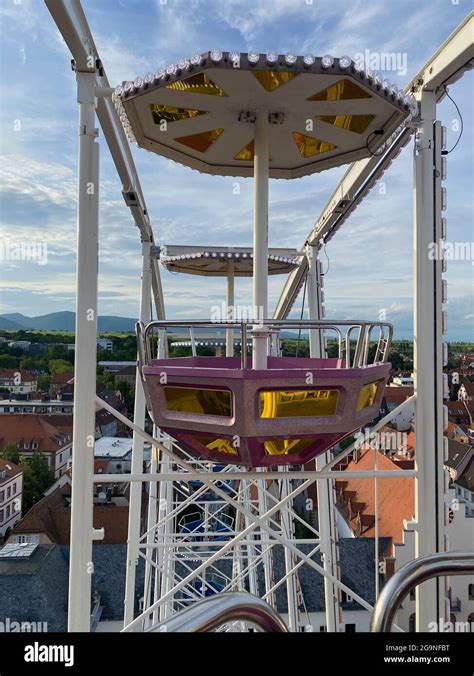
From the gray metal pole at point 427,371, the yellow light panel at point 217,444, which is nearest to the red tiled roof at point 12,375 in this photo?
the yellow light panel at point 217,444

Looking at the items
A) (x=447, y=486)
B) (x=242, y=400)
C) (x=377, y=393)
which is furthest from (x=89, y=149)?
(x=447, y=486)

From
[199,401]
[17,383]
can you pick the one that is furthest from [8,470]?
[199,401]

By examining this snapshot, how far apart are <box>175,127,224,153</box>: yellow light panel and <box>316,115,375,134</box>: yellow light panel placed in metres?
0.76

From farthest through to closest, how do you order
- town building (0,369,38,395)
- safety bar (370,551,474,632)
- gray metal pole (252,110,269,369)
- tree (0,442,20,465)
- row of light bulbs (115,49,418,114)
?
tree (0,442,20,465)
town building (0,369,38,395)
gray metal pole (252,110,269,369)
row of light bulbs (115,49,418,114)
safety bar (370,551,474,632)

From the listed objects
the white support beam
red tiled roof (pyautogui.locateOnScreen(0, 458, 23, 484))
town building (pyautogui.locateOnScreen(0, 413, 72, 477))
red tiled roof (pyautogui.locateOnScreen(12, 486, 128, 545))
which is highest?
the white support beam

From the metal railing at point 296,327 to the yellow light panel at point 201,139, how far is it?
1.55 m

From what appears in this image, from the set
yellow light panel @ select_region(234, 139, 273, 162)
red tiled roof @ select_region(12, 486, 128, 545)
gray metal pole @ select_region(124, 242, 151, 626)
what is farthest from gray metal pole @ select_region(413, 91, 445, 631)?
red tiled roof @ select_region(12, 486, 128, 545)

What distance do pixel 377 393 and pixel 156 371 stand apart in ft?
5.01

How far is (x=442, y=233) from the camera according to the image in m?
3.83

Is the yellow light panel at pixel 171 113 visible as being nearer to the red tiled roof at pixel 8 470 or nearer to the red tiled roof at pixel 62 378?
the red tiled roof at pixel 62 378

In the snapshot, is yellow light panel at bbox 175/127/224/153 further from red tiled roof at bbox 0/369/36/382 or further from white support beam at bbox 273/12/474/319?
red tiled roof at bbox 0/369/36/382

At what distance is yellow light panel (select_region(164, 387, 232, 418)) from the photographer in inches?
108

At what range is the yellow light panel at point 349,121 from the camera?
329cm

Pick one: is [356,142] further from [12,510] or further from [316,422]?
[12,510]
